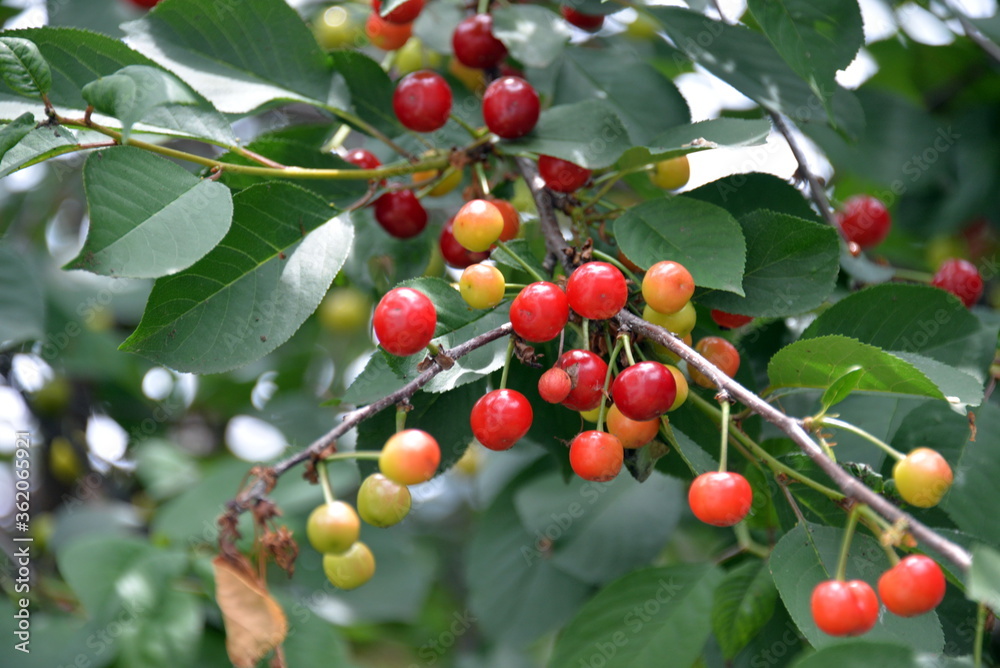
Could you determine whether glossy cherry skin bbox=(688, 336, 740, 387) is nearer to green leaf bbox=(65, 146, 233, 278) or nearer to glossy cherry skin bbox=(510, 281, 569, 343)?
glossy cherry skin bbox=(510, 281, 569, 343)

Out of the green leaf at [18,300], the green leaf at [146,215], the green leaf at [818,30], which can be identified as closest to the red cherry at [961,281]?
the green leaf at [818,30]

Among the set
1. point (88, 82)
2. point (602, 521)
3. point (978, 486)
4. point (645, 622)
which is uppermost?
point (88, 82)

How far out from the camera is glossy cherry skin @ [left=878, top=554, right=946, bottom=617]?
29.6 inches

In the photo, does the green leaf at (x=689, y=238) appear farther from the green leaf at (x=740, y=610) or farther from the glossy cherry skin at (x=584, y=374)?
the green leaf at (x=740, y=610)

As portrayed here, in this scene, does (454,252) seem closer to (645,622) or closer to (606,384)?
(606,384)

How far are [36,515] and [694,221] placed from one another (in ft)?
9.72

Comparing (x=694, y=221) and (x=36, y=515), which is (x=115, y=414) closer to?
(x=36, y=515)

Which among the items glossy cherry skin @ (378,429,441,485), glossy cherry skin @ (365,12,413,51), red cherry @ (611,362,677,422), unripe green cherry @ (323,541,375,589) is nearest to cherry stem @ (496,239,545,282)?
red cherry @ (611,362,677,422)

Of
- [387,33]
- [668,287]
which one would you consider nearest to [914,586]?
[668,287]

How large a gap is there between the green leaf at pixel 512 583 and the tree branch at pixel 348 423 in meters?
1.24

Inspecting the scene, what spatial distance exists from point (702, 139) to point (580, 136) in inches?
8.7

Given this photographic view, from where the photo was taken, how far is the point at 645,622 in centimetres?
149

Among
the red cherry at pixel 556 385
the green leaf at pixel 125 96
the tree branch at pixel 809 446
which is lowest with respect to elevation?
the red cherry at pixel 556 385

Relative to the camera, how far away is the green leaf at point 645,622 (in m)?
1.44
